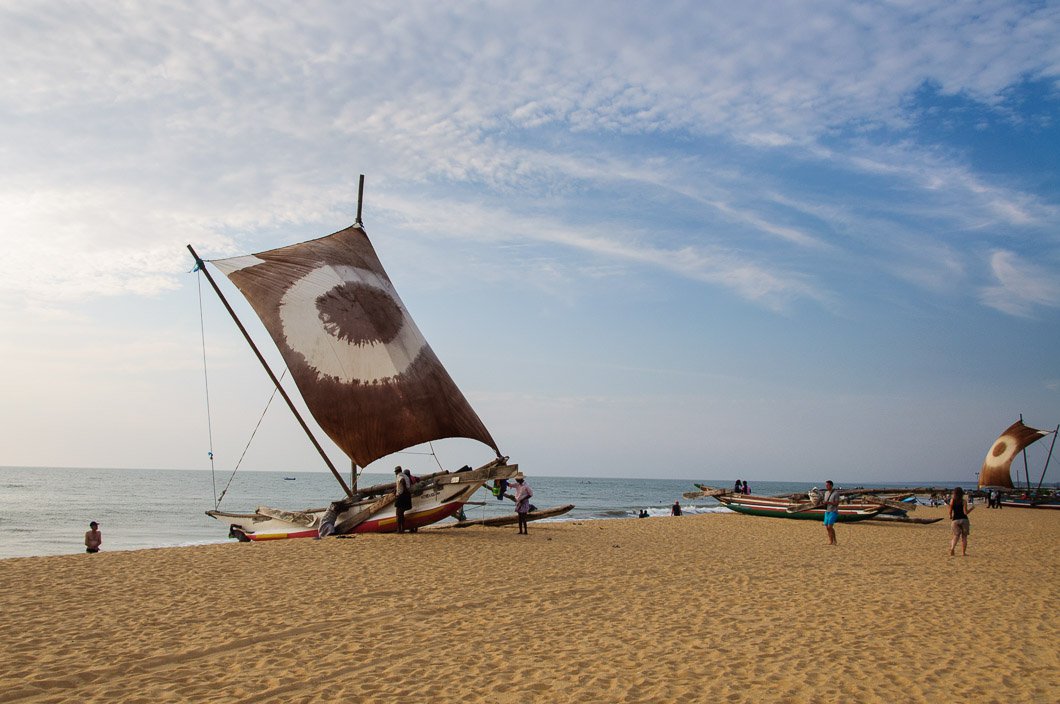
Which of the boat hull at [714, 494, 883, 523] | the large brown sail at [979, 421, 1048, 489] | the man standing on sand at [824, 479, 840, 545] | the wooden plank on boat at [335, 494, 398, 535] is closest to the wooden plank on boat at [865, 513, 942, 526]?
the boat hull at [714, 494, 883, 523]

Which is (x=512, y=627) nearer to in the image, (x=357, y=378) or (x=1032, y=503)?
(x=357, y=378)

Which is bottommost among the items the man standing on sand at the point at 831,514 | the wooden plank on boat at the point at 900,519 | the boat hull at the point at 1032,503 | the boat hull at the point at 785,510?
the boat hull at the point at 1032,503

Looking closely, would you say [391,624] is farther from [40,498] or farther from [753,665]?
[40,498]

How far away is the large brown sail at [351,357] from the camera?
1678cm

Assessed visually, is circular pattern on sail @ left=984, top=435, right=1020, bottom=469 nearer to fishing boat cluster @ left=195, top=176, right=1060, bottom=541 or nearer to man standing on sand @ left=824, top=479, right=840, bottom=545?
man standing on sand @ left=824, top=479, right=840, bottom=545

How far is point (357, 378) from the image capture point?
16.9m

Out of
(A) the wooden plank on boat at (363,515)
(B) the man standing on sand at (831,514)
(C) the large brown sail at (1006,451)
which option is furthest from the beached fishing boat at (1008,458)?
(A) the wooden plank on boat at (363,515)

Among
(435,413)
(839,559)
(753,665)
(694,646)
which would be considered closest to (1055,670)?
(753,665)

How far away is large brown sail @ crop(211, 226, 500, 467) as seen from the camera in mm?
16781

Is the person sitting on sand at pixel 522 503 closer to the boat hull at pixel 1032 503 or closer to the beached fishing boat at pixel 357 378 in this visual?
the beached fishing boat at pixel 357 378

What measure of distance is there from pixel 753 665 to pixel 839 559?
32.0ft

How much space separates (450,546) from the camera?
50.5 ft

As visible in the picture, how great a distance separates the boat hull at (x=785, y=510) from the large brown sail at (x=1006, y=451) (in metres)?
33.9

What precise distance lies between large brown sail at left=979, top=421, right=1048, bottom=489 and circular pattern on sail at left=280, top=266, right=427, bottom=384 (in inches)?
2131
